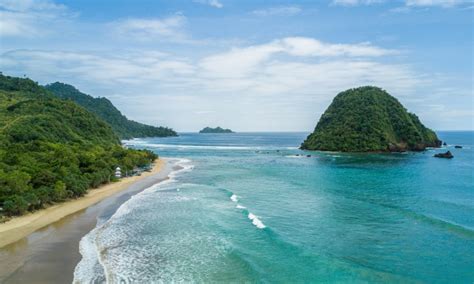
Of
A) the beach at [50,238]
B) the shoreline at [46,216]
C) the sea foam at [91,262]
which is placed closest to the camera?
the sea foam at [91,262]

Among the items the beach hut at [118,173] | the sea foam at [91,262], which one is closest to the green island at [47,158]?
the beach hut at [118,173]

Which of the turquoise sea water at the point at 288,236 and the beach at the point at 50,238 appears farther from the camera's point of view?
the turquoise sea water at the point at 288,236

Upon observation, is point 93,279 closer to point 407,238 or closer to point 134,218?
point 134,218

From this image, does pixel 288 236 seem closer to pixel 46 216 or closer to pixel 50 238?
pixel 50 238

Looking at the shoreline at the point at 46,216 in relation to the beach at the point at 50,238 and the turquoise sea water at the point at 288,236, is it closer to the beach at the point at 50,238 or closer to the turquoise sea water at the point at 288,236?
the beach at the point at 50,238

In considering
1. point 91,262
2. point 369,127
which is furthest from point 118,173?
point 369,127

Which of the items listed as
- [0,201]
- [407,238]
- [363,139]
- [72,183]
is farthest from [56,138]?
[363,139]

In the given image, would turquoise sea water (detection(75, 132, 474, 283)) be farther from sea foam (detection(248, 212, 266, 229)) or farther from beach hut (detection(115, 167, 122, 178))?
beach hut (detection(115, 167, 122, 178))
